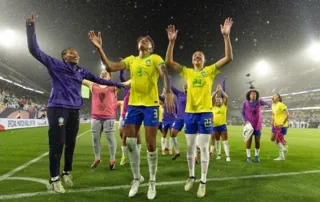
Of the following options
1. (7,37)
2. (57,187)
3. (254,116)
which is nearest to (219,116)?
(254,116)

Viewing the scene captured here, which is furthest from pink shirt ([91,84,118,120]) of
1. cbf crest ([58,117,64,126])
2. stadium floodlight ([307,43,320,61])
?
stadium floodlight ([307,43,320,61])

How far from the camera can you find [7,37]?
34500 millimetres

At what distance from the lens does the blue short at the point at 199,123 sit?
4.71m

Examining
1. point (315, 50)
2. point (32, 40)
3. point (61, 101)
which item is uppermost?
point (315, 50)

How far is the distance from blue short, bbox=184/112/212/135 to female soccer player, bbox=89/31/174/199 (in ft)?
2.43

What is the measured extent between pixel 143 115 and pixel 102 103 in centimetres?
239

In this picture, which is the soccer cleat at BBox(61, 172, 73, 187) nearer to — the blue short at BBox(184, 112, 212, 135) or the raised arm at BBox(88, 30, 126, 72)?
the raised arm at BBox(88, 30, 126, 72)

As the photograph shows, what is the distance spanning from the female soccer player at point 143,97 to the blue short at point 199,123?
741 millimetres

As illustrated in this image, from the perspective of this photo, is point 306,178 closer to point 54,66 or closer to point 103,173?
point 103,173

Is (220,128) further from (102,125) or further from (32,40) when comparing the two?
(32,40)

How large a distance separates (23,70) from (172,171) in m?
53.3

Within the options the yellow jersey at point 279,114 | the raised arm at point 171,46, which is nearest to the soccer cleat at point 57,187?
the raised arm at point 171,46

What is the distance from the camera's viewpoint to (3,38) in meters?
35.2

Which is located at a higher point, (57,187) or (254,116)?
(254,116)
